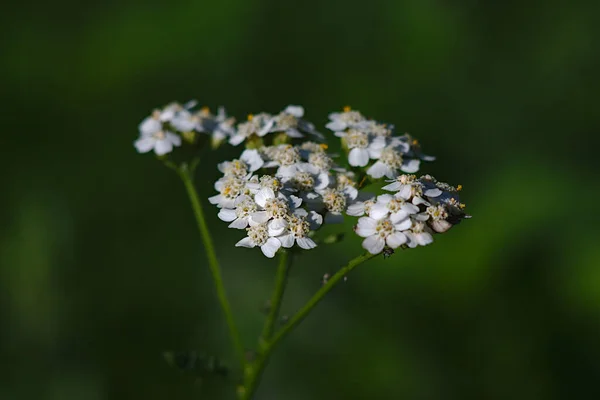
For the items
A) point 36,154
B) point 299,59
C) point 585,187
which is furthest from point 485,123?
point 36,154

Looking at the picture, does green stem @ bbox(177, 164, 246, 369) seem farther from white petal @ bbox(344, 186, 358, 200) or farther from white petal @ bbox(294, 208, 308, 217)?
white petal @ bbox(344, 186, 358, 200)

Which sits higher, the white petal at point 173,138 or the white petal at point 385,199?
the white petal at point 173,138

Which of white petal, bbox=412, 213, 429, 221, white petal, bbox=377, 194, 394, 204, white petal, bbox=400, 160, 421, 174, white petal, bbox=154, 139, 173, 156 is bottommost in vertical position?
white petal, bbox=412, 213, 429, 221

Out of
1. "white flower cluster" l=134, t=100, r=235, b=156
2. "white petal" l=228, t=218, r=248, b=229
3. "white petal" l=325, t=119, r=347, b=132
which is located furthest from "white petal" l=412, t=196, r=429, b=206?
"white flower cluster" l=134, t=100, r=235, b=156

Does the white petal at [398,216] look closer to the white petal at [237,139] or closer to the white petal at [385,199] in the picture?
the white petal at [385,199]

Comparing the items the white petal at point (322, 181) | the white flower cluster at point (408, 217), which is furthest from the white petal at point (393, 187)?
the white petal at point (322, 181)

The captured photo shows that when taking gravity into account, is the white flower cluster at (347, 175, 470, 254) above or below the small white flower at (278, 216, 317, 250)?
below
